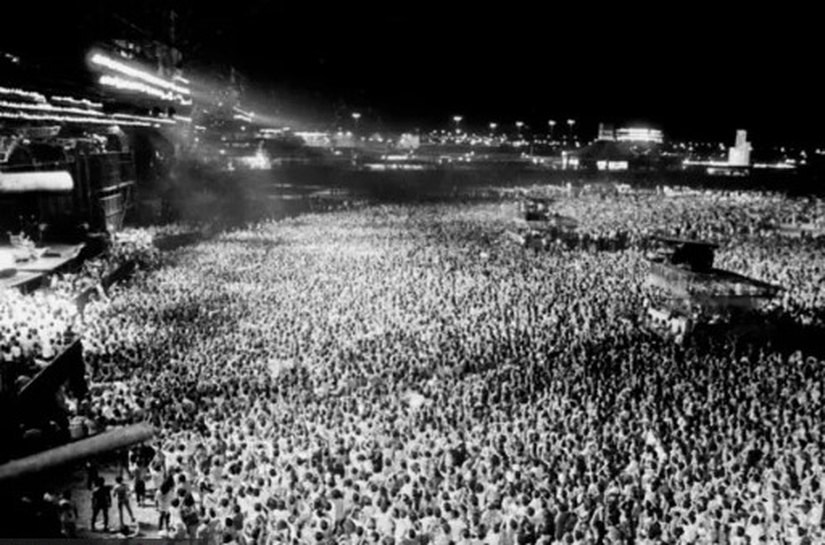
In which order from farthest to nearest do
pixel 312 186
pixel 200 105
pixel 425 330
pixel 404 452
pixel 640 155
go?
pixel 640 155
pixel 312 186
pixel 200 105
pixel 425 330
pixel 404 452

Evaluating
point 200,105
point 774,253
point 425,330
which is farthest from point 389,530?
point 200,105

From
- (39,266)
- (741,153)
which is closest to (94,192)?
(39,266)

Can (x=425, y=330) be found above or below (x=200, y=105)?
below

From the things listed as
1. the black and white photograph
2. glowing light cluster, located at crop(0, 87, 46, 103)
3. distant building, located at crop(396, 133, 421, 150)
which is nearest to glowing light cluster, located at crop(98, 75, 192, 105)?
the black and white photograph

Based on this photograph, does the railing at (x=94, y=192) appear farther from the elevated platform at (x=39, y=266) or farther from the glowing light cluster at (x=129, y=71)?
the glowing light cluster at (x=129, y=71)

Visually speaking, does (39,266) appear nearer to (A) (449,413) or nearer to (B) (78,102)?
(B) (78,102)

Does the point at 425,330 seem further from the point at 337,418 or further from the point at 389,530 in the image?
the point at 389,530
